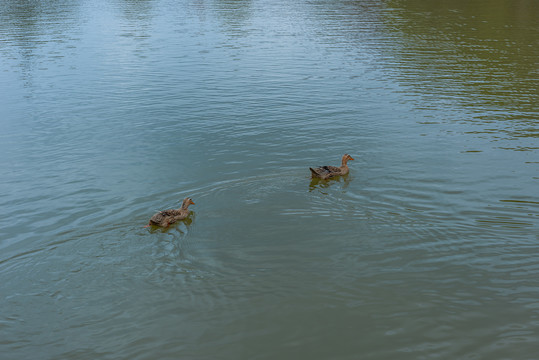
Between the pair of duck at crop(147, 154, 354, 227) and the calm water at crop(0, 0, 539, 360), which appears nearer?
the calm water at crop(0, 0, 539, 360)

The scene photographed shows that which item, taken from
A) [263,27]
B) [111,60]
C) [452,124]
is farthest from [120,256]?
[263,27]

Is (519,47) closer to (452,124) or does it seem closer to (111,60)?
(452,124)

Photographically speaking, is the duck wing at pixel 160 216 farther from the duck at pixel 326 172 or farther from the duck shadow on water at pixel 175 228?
the duck at pixel 326 172

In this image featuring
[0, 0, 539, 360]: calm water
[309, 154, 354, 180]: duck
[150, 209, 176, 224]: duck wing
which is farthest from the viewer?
[309, 154, 354, 180]: duck

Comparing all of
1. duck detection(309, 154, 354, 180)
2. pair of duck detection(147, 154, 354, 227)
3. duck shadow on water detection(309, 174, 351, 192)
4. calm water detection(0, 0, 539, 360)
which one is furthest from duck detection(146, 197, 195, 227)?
duck detection(309, 154, 354, 180)

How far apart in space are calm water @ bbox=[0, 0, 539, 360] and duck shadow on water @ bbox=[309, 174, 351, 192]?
6.4 inches

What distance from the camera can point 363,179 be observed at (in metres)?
15.2

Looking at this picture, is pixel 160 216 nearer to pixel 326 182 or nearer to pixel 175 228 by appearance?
pixel 175 228

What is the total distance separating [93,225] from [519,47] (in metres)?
29.0

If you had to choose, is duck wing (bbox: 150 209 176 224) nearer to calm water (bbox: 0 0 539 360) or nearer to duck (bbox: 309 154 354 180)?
calm water (bbox: 0 0 539 360)

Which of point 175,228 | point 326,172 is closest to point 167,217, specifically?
point 175,228

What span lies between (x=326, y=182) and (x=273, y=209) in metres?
2.13

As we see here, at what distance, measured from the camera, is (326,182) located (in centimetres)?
1487

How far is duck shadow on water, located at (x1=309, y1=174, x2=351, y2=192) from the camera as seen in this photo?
14719mm
